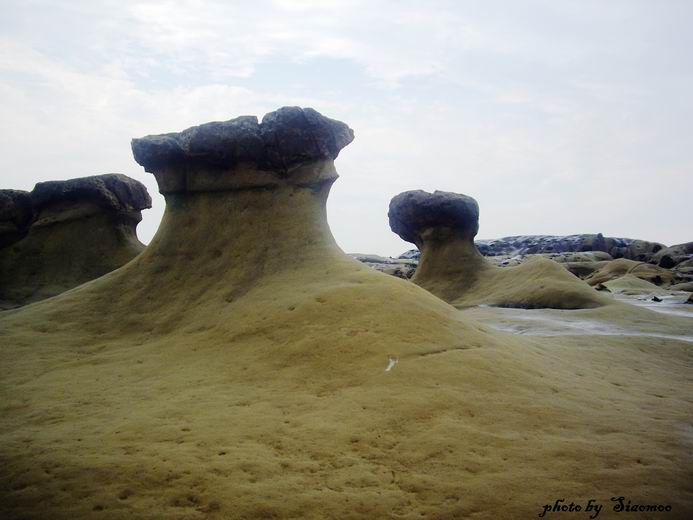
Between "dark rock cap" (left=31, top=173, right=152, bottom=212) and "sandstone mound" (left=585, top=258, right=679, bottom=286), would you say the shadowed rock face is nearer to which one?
"dark rock cap" (left=31, top=173, right=152, bottom=212)

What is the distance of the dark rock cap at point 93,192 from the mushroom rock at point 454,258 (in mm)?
6238

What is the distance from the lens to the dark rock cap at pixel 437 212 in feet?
43.6

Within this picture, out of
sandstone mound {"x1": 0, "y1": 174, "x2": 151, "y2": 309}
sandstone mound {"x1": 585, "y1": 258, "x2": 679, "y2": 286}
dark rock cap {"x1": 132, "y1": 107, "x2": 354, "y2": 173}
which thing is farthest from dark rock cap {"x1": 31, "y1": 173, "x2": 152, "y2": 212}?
sandstone mound {"x1": 585, "y1": 258, "x2": 679, "y2": 286}

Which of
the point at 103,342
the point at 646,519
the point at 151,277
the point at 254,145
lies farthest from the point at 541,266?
the point at 646,519

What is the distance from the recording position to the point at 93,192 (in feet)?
38.7

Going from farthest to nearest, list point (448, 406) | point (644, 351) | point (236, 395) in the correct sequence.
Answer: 1. point (644, 351)
2. point (236, 395)
3. point (448, 406)

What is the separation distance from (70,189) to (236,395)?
9.41 metres

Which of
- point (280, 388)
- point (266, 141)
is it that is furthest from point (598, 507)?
point (266, 141)

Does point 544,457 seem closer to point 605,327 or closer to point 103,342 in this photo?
point 103,342

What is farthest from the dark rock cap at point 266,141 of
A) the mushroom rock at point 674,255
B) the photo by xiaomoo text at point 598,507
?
the mushroom rock at point 674,255

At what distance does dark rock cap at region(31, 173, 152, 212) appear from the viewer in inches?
467

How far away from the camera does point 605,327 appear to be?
863 cm

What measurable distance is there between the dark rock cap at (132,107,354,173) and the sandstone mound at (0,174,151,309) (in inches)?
210

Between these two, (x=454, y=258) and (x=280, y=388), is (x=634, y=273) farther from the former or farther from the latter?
(x=280, y=388)
